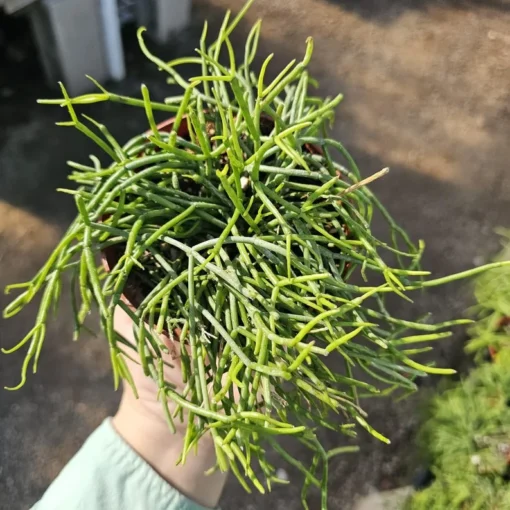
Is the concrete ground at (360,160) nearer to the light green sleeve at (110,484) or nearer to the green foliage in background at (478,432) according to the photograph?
the green foliage in background at (478,432)

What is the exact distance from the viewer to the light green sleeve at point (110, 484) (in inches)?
19.0

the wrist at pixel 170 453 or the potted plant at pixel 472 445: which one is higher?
the wrist at pixel 170 453

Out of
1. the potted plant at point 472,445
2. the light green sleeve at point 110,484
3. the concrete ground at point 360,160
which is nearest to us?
the light green sleeve at point 110,484

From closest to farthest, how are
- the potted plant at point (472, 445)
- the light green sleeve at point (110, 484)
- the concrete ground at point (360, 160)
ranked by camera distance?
the light green sleeve at point (110, 484), the potted plant at point (472, 445), the concrete ground at point (360, 160)

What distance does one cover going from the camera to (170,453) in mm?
535

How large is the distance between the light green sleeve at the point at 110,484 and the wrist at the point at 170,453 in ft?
0.04

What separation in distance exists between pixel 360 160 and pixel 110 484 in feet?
2.22

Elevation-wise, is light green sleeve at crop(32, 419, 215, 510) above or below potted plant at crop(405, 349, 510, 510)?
above

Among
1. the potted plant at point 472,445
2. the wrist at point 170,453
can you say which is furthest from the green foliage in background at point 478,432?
the wrist at point 170,453

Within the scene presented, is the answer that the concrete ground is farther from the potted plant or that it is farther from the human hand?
the human hand

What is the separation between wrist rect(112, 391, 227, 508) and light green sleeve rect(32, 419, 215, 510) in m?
0.01

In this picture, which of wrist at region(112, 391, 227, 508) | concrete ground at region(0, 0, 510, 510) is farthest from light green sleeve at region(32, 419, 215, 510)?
concrete ground at region(0, 0, 510, 510)

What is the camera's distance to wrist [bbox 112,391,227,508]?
20.6 inches

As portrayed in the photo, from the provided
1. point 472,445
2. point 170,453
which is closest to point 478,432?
point 472,445
